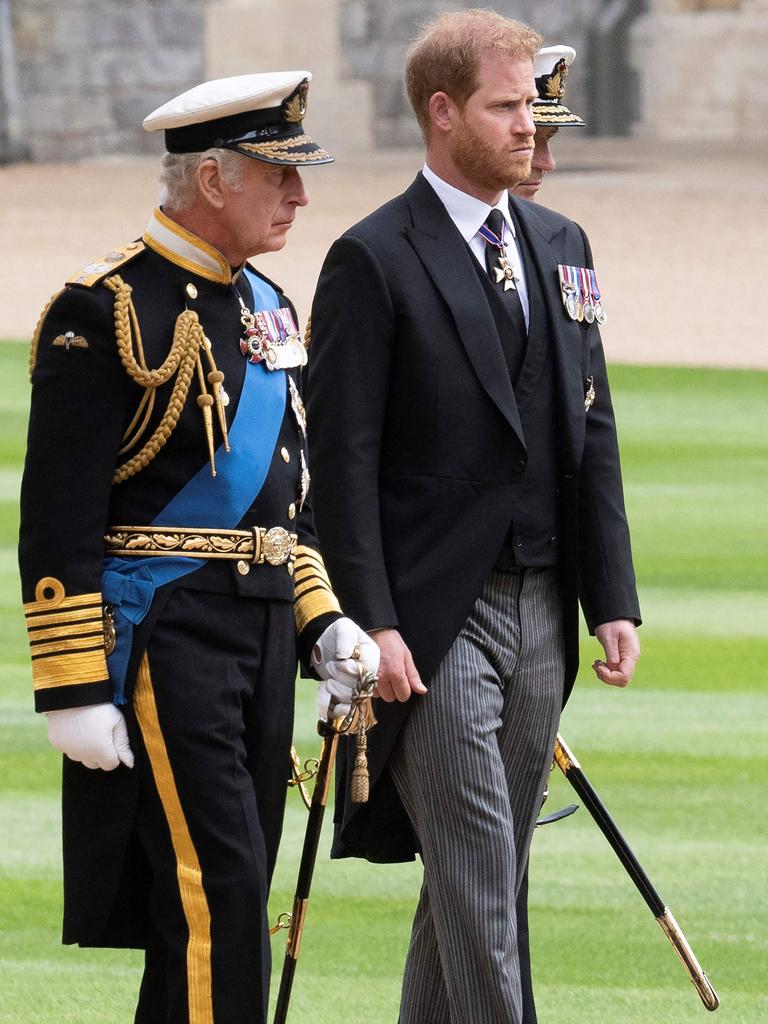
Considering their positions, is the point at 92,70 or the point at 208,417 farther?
the point at 92,70

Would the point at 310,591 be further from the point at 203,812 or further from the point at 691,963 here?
the point at 691,963

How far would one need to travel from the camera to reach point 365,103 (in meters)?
27.4

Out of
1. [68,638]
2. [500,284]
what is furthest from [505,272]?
[68,638]

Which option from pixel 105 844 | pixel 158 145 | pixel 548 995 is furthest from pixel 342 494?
pixel 158 145

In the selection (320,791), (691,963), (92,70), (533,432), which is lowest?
(92,70)

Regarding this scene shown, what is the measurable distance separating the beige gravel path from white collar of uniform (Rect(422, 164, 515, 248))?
36.7ft

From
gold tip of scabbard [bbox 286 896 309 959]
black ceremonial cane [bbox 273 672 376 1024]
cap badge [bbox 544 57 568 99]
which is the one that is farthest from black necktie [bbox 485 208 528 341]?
gold tip of scabbard [bbox 286 896 309 959]

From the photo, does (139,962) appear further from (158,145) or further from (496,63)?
(158,145)

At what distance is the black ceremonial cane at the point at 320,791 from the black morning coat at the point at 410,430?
0.10 m

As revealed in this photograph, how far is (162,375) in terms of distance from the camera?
9.94 feet

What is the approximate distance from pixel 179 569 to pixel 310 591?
0.90 ft

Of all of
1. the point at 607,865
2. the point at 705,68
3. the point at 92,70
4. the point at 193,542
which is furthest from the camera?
the point at 705,68

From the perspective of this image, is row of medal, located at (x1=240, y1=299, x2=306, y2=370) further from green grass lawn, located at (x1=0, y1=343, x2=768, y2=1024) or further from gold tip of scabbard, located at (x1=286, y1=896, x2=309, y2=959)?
green grass lawn, located at (x1=0, y1=343, x2=768, y2=1024)

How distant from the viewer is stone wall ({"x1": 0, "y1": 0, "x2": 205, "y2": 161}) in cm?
2581
